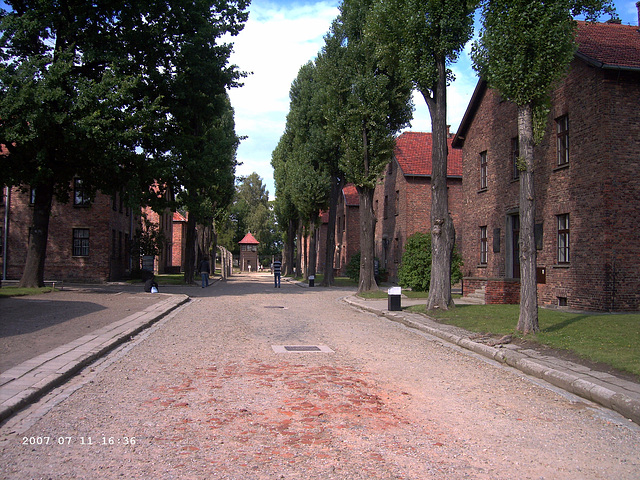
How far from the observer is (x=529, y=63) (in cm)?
1098

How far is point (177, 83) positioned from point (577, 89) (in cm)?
1592

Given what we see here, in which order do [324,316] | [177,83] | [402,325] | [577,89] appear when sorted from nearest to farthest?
[402,325] → [324,316] → [577,89] → [177,83]

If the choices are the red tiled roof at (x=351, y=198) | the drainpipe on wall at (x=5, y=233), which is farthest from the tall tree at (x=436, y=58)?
the red tiled roof at (x=351, y=198)

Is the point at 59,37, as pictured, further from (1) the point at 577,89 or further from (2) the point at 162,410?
(2) the point at 162,410

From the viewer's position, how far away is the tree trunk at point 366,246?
26.2 m

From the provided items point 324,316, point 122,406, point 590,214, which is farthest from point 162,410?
point 590,214

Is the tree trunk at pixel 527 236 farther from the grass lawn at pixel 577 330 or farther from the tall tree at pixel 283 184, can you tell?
the tall tree at pixel 283 184

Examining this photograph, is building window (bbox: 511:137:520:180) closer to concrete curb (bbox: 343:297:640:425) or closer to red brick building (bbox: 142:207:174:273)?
concrete curb (bbox: 343:297:640:425)

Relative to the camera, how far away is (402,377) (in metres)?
7.41

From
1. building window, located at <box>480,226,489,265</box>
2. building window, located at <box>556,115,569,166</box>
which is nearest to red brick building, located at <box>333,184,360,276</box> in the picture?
building window, located at <box>480,226,489,265</box>

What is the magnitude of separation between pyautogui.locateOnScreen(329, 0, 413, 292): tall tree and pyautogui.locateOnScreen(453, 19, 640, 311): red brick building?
5.38 meters

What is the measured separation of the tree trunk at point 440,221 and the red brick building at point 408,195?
16644 millimetres

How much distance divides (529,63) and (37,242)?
20.0 m

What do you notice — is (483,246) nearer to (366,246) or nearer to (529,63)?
(366,246)
